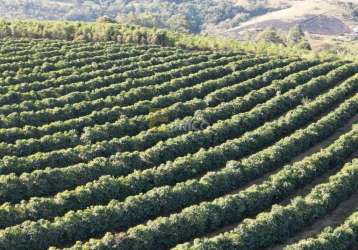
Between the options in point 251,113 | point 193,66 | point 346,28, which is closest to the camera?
point 251,113

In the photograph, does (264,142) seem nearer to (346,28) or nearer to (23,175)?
(23,175)

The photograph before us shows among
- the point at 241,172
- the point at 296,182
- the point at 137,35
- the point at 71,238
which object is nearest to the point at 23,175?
the point at 71,238

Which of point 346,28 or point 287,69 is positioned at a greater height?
point 287,69

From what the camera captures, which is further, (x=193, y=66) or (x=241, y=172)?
(x=193, y=66)

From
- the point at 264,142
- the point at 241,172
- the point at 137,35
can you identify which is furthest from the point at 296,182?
the point at 137,35

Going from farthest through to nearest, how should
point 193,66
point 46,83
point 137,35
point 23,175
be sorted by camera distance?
point 137,35 < point 193,66 < point 46,83 < point 23,175

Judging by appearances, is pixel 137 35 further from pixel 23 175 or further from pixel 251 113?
pixel 23 175
